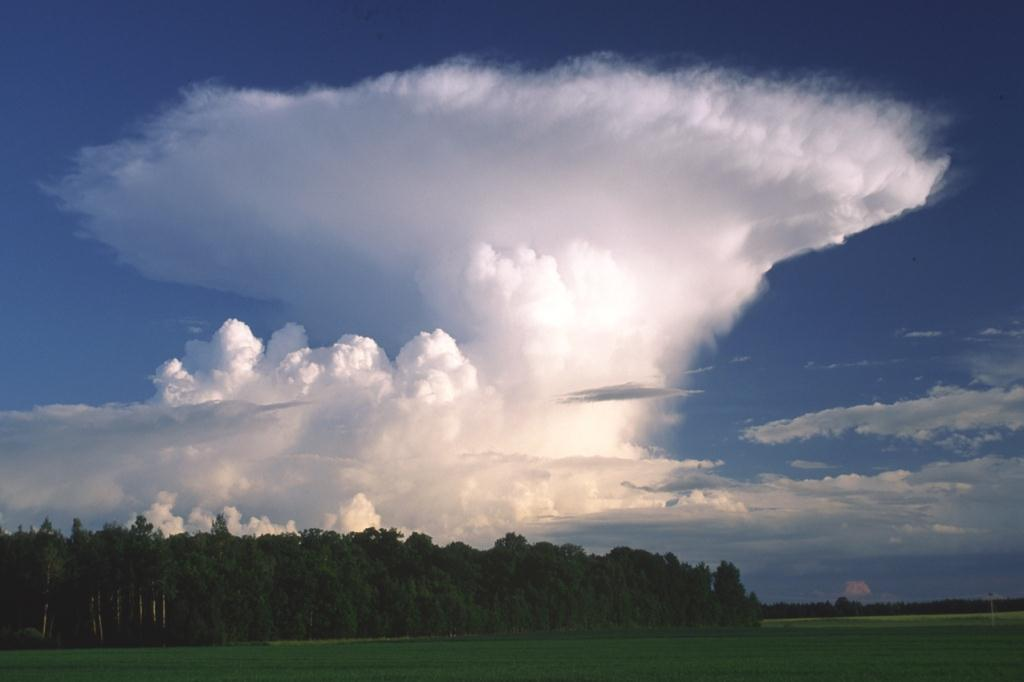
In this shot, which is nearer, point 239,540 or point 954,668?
point 954,668

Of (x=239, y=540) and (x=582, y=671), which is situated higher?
(x=239, y=540)

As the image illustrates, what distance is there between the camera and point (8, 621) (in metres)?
135

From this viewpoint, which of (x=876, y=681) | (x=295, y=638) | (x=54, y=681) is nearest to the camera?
(x=876, y=681)

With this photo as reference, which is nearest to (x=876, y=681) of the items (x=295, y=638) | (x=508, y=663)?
(x=508, y=663)

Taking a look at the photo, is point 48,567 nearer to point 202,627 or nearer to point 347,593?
point 202,627

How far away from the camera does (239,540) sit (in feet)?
535

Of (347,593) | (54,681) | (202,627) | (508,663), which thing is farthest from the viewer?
(347,593)

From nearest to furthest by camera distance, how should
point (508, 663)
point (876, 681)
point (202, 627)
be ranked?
1. point (876, 681)
2. point (508, 663)
3. point (202, 627)

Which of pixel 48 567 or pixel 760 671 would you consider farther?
pixel 48 567

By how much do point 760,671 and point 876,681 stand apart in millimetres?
9593

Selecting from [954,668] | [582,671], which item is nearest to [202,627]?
[582,671]

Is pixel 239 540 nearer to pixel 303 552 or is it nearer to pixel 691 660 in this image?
pixel 303 552

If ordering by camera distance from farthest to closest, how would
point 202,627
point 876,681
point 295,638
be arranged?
1. point 295,638
2. point 202,627
3. point 876,681

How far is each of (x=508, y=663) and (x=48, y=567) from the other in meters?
95.0
